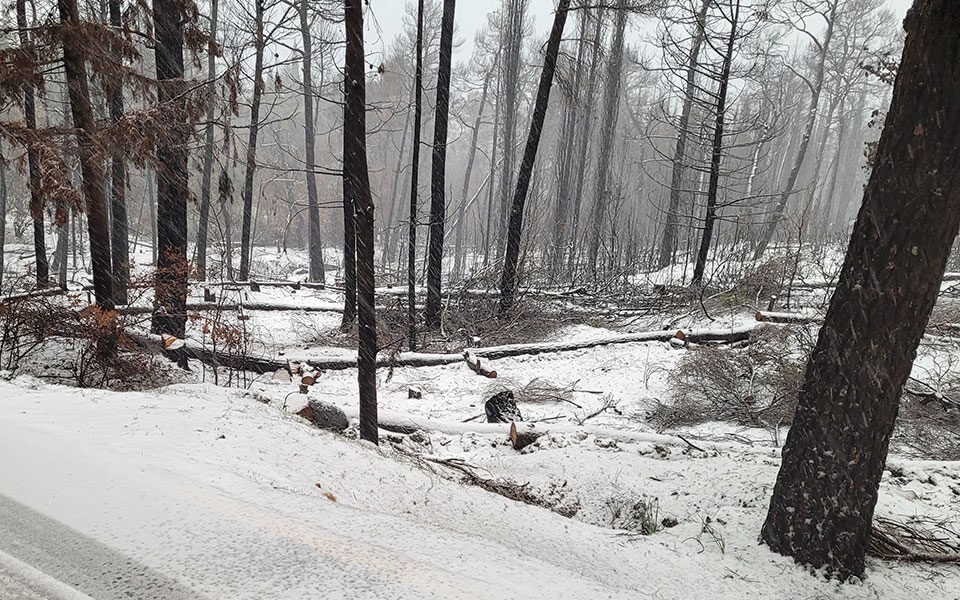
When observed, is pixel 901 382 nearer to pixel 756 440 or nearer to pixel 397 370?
pixel 756 440

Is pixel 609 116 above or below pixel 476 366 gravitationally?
above

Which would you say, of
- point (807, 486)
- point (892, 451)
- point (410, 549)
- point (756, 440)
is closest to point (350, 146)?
point (410, 549)

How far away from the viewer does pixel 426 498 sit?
3.26 meters

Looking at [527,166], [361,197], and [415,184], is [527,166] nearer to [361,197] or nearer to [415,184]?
[415,184]

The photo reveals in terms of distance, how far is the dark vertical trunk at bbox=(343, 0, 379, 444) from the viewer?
14.5ft

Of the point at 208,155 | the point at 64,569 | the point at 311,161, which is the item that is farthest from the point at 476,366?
the point at 311,161

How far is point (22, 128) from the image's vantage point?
515 centimetres

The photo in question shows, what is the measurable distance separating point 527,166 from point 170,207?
23.0 ft

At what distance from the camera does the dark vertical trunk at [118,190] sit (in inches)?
250

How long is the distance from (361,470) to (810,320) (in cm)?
686

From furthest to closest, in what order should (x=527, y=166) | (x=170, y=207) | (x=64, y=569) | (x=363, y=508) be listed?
(x=527, y=166) → (x=170, y=207) → (x=363, y=508) → (x=64, y=569)

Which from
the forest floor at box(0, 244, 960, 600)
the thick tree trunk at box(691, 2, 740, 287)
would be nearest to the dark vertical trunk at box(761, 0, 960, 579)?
the forest floor at box(0, 244, 960, 600)

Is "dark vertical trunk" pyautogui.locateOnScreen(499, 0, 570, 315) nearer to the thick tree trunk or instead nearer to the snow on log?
the snow on log

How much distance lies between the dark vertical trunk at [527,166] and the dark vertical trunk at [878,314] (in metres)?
8.54
